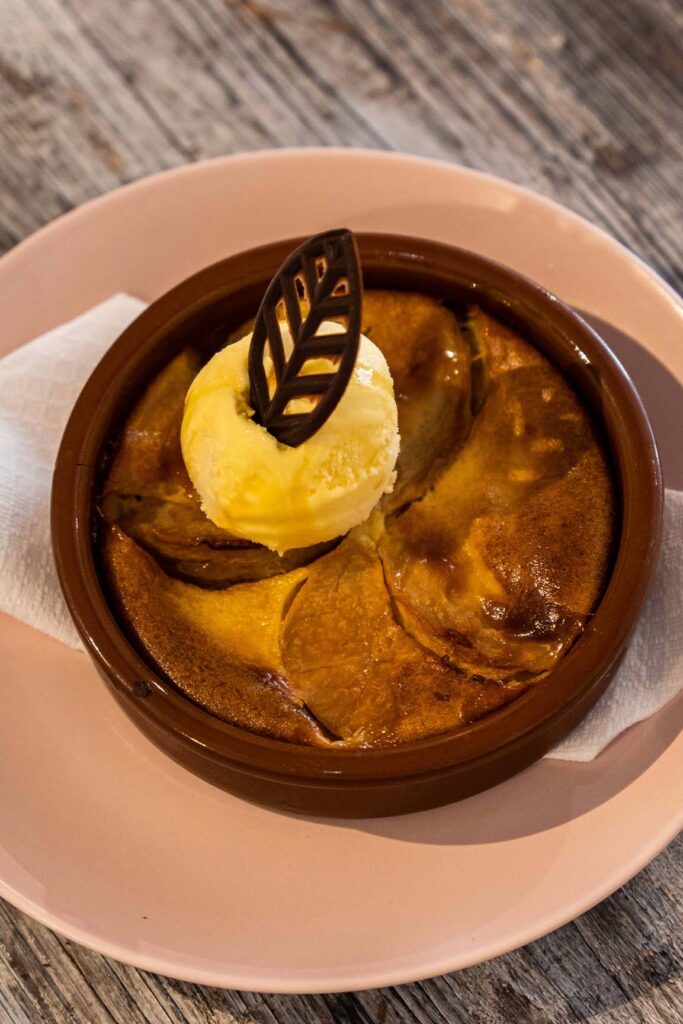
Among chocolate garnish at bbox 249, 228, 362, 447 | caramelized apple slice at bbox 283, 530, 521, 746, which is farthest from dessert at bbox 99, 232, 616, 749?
chocolate garnish at bbox 249, 228, 362, 447

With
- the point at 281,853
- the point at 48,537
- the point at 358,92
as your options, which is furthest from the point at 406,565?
the point at 358,92

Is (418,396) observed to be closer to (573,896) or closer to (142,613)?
(142,613)

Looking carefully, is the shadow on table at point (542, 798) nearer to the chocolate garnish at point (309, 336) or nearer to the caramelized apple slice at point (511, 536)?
the caramelized apple slice at point (511, 536)

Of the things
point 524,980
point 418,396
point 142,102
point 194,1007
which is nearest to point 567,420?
point 418,396

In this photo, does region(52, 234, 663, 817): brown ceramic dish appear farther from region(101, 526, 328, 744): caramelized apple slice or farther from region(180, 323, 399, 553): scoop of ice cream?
region(180, 323, 399, 553): scoop of ice cream

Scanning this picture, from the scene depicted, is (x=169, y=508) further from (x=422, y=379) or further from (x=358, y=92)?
(x=358, y=92)

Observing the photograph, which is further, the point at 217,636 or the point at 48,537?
the point at 48,537
